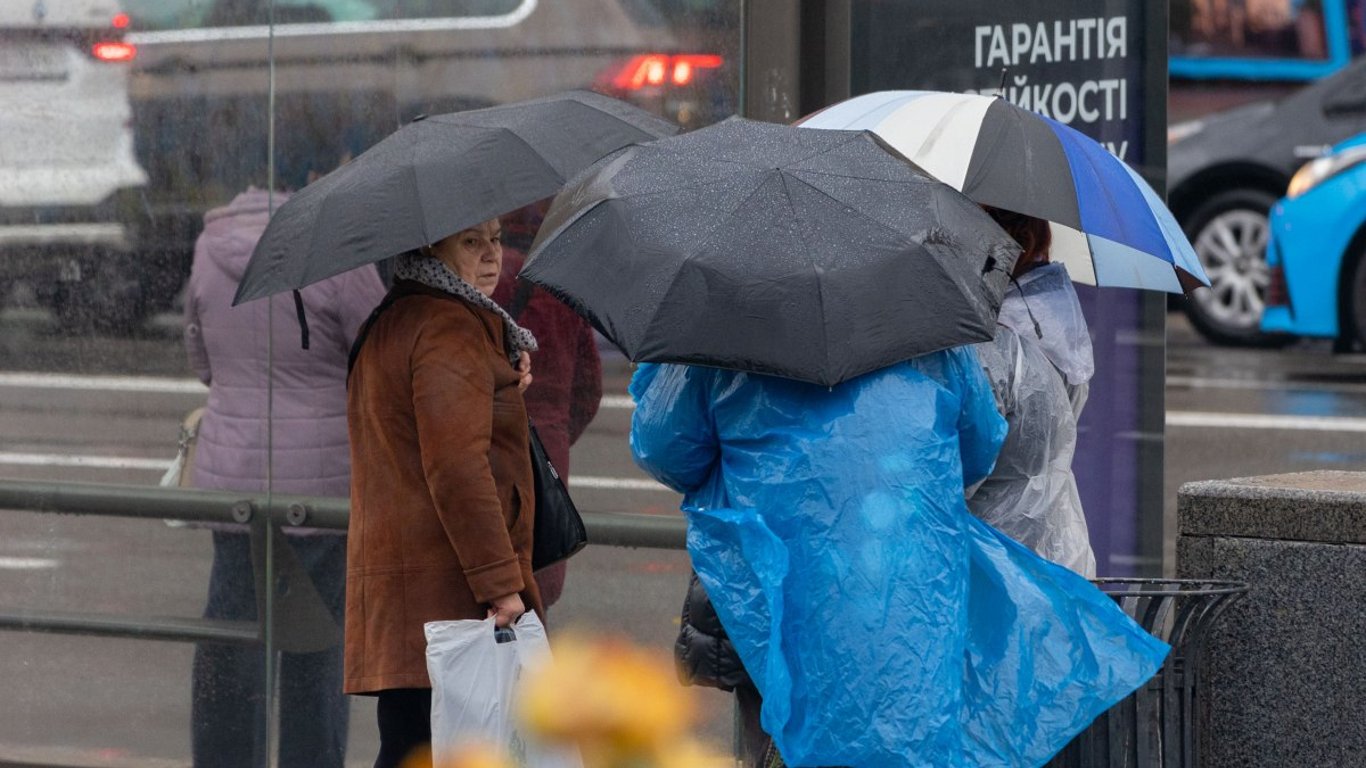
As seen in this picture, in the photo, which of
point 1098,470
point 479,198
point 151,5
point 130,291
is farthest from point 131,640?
point 1098,470

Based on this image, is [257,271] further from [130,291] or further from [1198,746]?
[1198,746]

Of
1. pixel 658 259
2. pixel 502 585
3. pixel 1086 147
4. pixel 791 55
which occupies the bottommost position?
Result: pixel 502 585

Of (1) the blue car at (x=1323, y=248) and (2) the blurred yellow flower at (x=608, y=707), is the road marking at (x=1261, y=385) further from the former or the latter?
(2) the blurred yellow flower at (x=608, y=707)

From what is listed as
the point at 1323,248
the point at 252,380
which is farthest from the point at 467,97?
the point at 1323,248

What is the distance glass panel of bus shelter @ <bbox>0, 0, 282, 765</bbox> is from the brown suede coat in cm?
124

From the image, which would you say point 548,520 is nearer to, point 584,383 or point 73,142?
point 584,383

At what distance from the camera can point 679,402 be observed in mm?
3436

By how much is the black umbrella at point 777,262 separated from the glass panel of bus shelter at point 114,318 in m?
2.19

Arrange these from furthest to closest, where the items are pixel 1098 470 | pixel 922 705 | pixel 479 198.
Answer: pixel 1098 470 → pixel 479 198 → pixel 922 705

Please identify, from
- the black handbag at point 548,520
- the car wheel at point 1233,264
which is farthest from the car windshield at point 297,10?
the car wheel at point 1233,264

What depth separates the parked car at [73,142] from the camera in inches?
213

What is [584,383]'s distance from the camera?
17.4 feet

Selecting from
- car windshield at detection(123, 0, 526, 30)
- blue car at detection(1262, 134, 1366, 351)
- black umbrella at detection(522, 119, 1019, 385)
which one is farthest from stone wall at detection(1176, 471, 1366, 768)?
blue car at detection(1262, 134, 1366, 351)

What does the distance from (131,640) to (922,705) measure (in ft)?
9.73
